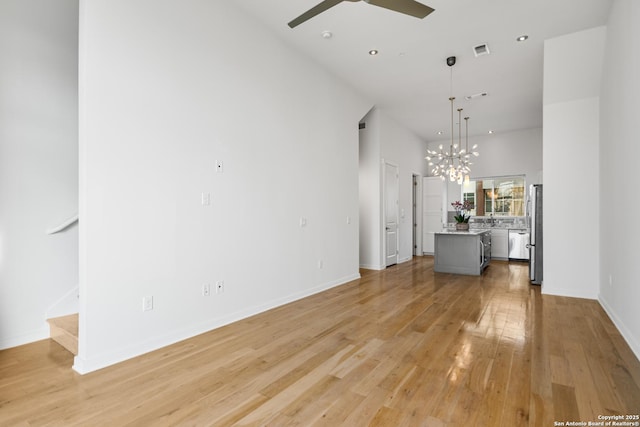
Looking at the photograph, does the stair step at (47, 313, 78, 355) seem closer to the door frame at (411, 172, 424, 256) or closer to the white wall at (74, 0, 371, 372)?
the white wall at (74, 0, 371, 372)

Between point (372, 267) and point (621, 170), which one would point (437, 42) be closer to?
point (621, 170)

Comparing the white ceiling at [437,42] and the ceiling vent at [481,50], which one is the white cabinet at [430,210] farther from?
the ceiling vent at [481,50]

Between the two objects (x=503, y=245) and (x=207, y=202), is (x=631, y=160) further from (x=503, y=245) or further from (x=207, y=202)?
(x=503, y=245)

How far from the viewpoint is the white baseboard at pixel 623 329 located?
2686 mm

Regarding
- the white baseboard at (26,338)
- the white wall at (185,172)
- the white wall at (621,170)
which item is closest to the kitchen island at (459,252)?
the white wall at (621,170)

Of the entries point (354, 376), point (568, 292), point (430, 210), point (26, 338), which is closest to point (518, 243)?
point (430, 210)

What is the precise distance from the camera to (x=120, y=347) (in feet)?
8.57

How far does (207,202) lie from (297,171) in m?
1.56

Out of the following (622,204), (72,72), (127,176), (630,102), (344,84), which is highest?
(344,84)

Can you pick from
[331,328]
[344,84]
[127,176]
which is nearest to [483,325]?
[331,328]

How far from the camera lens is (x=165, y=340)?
2.91 m

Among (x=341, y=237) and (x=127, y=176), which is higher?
(x=127, y=176)

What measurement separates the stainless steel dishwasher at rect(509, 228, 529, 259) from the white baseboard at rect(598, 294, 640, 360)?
429 centimetres

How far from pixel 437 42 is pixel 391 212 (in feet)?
12.3
